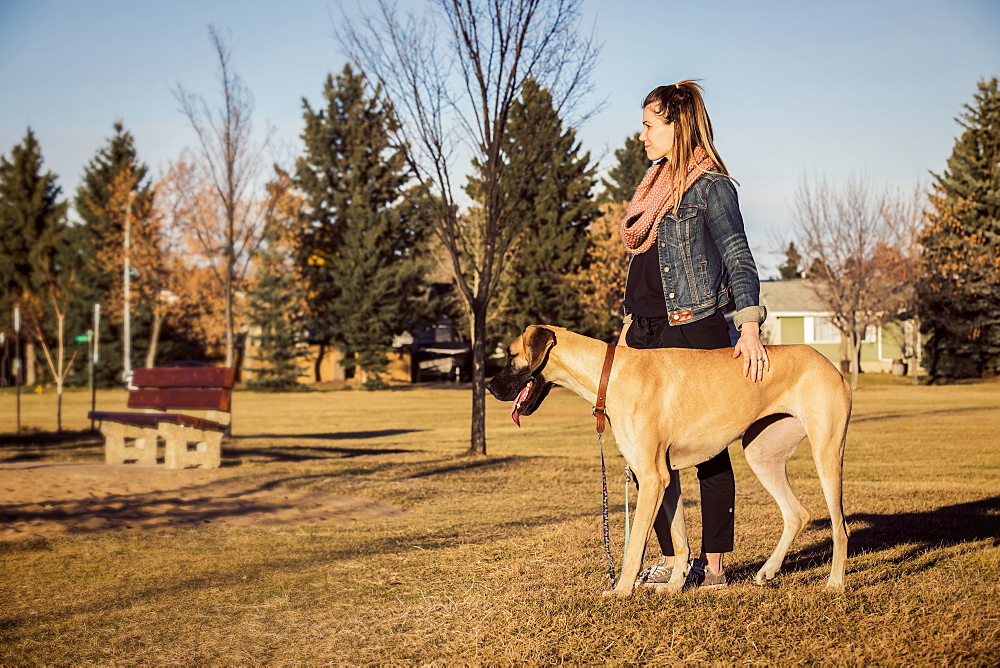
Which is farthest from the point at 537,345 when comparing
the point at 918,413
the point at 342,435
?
the point at 918,413

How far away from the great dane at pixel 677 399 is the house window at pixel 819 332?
5690 cm

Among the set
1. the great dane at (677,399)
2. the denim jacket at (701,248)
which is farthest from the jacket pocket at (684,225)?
the great dane at (677,399)

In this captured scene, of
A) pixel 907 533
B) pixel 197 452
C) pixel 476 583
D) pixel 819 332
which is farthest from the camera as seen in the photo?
pixel 819 332

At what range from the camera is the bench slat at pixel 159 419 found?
10.7 meters

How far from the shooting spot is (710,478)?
4.57 meters

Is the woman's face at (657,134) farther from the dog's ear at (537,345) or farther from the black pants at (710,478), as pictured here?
the dog's ear at (537,345)

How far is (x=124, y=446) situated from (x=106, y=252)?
43.6 m

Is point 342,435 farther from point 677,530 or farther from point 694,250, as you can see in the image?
point 694,250

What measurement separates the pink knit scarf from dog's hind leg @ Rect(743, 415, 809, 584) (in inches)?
43.3

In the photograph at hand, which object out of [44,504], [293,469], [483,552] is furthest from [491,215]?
[483,552]

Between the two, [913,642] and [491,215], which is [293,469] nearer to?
[491,215]

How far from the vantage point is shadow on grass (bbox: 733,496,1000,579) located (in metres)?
5.17

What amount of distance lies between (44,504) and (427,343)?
174 feet

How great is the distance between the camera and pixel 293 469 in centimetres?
1121
